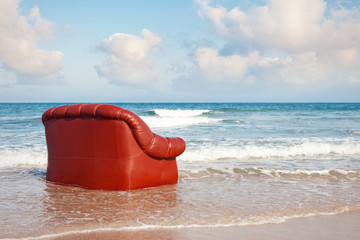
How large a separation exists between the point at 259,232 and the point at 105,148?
231 cm

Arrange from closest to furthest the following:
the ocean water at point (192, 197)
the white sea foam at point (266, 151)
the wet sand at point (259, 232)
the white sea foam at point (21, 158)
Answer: the wet sand at point (259, 232), the ocean water at point (192, 197), the white sea foam at point (21, 158), the white sea foam at point (266, 151)

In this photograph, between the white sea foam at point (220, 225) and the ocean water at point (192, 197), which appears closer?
the white sea foam at point (220, 225)

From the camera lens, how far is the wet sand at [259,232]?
10.8 feet

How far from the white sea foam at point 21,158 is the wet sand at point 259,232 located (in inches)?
186

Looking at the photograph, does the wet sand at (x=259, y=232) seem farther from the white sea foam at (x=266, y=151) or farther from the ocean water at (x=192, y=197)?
the white sea foam at (x=266, y=151)

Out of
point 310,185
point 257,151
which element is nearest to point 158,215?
point 310,185

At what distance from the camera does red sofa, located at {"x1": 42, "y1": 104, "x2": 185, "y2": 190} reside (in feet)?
15.2

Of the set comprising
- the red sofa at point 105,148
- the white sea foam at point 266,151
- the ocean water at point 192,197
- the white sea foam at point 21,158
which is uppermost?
the red sofa at point 105,148

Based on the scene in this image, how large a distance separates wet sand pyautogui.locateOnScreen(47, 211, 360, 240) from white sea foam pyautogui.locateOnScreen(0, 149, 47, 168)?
4.73m

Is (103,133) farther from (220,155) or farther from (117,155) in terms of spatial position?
(220,155)

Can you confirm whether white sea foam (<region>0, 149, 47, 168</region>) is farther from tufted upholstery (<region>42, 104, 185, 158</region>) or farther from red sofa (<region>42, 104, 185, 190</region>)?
tufted upholstery (<region>42, 104, 185, 158</region>)

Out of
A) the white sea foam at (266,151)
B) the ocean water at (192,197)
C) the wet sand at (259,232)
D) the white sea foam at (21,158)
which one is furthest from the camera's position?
the white sea foam at (266,151)

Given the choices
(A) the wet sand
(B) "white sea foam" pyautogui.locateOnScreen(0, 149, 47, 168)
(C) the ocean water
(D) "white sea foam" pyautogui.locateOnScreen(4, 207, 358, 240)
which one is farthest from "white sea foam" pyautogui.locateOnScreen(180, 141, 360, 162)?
(A) the wet sand

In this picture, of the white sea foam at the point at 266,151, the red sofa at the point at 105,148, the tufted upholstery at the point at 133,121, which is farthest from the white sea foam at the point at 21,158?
the white sea foam at the point at 266,151
